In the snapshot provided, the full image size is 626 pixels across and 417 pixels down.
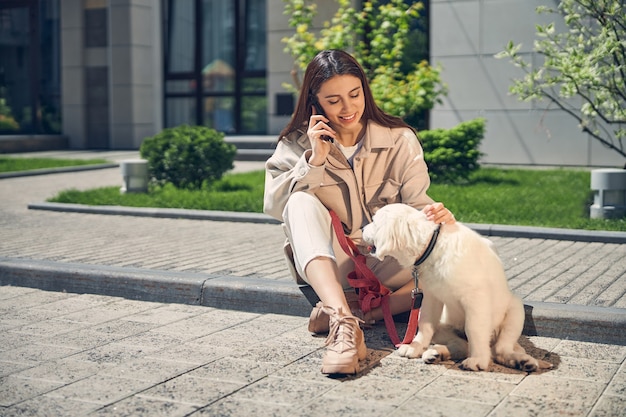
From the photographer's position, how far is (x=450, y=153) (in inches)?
522

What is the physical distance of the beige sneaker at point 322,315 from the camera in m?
4.84

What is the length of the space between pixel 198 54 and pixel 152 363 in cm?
2218

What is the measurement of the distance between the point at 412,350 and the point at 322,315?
24.4 inches

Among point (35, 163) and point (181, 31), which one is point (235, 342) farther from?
point (181, 31)

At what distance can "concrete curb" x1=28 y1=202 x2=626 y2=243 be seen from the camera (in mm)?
8289

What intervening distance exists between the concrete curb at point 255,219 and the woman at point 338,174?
382 centimetres

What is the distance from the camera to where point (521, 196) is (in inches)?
457

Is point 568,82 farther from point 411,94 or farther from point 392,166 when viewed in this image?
point 392,166

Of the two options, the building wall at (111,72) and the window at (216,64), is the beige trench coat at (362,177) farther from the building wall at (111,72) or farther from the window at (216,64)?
the building wall at (111,72)

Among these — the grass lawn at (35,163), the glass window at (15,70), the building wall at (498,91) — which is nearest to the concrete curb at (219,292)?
the grass lawn at (35,163)

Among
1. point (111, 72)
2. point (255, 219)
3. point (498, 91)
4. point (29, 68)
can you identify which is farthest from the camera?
point (29, 68)

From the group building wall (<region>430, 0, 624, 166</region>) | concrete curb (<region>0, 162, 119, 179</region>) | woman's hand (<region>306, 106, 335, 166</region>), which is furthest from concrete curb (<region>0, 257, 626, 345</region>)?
building wall (<region>430, 0, 624, 166</region>)

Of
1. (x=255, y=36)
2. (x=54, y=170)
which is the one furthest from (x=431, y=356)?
(x=255, y=36)

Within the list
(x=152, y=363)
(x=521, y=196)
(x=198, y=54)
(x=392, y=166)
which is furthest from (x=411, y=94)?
(x=198, y=54)
